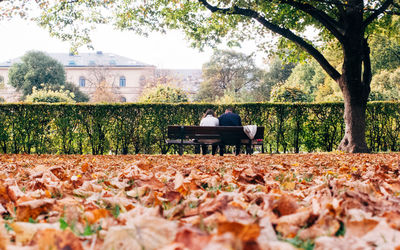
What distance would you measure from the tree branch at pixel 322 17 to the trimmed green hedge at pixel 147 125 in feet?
10.5

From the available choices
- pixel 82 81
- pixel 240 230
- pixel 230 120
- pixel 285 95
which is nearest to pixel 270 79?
pixel 82 81

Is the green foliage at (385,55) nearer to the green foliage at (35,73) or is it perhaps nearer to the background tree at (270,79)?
the background tree at (270,79)

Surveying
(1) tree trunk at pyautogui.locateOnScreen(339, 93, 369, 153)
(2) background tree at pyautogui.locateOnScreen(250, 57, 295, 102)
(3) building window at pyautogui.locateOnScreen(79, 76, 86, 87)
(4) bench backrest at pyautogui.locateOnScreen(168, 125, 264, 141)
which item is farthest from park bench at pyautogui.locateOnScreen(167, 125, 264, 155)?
(3) building window at pyautogui.locateOnScreen(79, 76, 86, 87)

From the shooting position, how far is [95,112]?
41.3 ft

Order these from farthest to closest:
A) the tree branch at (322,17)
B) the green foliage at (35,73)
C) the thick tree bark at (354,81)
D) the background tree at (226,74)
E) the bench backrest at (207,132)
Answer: the background tree at (226,74)
the green foliage at (35,73)
the thick tree bark at (354,81)
the tree branch at (322,17)
the bench backrest at (207,132)

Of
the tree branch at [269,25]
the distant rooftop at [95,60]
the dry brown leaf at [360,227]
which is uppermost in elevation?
the distant rooftop at [95,60]

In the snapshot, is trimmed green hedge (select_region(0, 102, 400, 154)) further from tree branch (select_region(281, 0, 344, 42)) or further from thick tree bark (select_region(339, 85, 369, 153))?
tree branch (select_region(281, 0, 344, 42))

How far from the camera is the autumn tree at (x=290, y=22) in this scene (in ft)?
34.8

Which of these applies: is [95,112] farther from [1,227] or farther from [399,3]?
[1,227]

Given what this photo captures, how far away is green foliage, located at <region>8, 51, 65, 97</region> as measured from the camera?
54.7 meters

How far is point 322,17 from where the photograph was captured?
35.0ft

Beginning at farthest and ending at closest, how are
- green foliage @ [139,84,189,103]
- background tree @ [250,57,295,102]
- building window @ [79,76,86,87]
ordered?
building window @ [79,76,86,87] < background tree @ [250,57,295,102] < green foliage @ [139,84,189,103]

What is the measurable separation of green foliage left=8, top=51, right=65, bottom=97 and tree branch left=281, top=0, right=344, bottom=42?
49946 mm

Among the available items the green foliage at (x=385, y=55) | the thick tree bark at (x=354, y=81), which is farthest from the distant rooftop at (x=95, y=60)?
the thick tree bark at (x=354, y=81)
